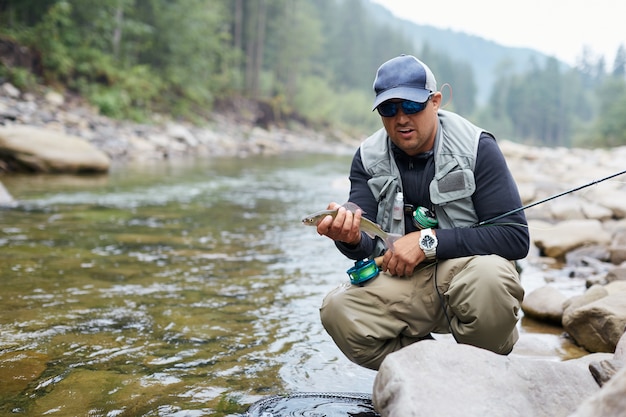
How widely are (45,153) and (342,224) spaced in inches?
430

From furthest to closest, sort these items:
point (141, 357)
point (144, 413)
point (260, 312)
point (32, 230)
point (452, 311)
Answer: point (32, 230), point (260, 312), point (141, 357), point (452, 311), point (144, 413)

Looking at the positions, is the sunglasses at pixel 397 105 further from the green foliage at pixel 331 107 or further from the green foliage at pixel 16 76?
the green foliage at pixel 331 107

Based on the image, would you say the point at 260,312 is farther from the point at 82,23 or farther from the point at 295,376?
the point at 82,23

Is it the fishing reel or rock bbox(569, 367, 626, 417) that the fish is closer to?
the fishing reel

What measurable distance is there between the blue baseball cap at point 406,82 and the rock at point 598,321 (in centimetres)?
165

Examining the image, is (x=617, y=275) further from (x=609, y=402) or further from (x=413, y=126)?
(x=609, y=402)

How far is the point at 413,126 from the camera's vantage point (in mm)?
2809

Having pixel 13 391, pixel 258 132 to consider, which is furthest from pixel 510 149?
pixel 13 391

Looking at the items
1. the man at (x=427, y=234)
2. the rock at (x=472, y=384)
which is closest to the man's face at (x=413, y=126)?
the man at (x=427, y=234)

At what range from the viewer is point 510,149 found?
29.2 metres

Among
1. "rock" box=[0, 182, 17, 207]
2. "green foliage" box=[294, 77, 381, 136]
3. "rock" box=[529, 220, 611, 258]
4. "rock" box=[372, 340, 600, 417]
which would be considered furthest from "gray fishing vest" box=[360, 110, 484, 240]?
"green foliage" box=[294, 77, 381, 136]

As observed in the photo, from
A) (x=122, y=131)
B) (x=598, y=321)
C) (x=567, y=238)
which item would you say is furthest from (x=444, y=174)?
(x=122, y=131)

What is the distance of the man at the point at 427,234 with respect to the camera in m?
2.72

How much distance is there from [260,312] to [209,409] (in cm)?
163
